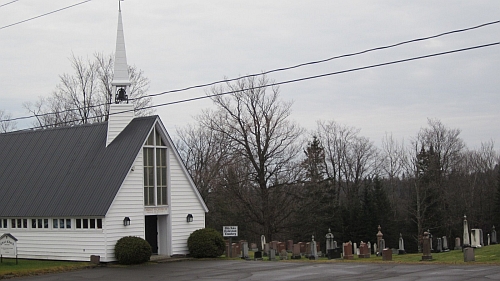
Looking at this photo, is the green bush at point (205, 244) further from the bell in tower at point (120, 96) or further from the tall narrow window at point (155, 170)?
the bell in tower at point (120, 96)

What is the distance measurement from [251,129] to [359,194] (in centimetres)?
2598

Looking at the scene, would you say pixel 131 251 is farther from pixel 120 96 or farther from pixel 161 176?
pixel 120 96

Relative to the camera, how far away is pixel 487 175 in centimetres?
7306

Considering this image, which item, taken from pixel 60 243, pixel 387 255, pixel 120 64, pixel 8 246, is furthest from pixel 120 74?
pixel 387 255

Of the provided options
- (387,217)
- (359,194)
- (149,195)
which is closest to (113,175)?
(149,195)

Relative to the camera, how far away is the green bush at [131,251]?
27.1 m

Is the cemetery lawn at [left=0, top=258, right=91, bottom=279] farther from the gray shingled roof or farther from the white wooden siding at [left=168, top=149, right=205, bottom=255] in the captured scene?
the white wooden siding at [left=168, top=149, right=205, bottom=255]

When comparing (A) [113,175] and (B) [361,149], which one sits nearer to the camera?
(A) [113,175]

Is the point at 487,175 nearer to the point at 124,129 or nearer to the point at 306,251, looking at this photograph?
the point at 306,251

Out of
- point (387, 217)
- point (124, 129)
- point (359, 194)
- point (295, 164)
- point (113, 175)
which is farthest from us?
point (359, 194)

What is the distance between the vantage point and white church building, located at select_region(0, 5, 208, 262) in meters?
28.2

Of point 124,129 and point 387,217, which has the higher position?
point 124,129

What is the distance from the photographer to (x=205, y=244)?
30.2 meters

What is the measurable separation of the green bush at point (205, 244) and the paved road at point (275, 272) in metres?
2.90
